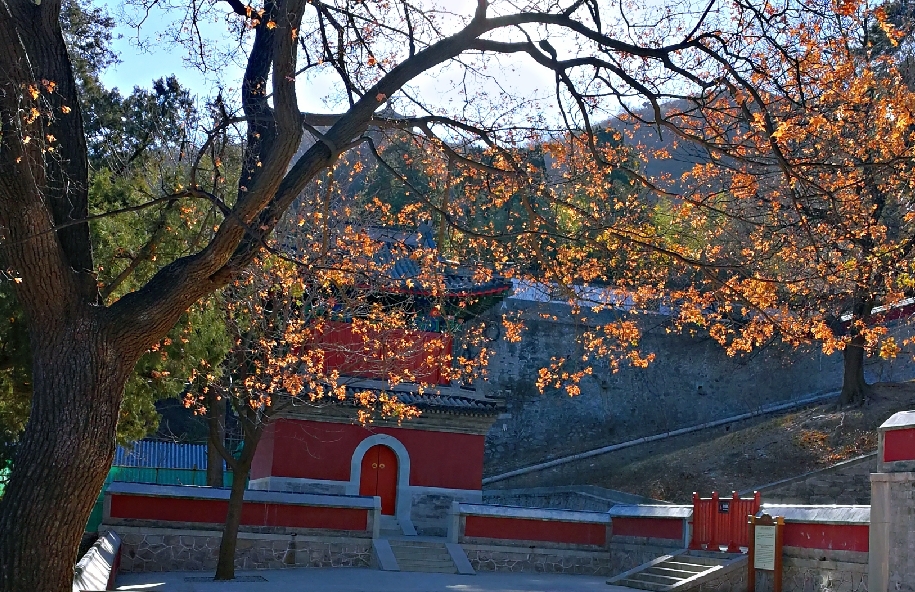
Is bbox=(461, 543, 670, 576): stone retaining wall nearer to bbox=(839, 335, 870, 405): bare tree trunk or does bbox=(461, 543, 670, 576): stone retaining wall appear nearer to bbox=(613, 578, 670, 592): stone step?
bbox=(613, 578, 670, 592): stone step

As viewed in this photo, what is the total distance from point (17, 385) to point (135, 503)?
18.6 ft

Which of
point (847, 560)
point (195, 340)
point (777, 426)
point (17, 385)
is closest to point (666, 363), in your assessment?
point (777, 426)

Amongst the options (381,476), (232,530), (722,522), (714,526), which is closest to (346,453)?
(381,476)

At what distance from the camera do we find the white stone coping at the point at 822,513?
494 inches

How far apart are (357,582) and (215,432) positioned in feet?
12.6

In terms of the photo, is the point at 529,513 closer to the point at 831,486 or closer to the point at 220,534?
the point at 220,534

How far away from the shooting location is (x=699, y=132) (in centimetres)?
752

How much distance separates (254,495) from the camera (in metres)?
17.2

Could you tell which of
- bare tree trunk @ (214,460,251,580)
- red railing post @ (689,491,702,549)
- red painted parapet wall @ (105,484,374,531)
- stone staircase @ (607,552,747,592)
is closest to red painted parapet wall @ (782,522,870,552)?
stone staircase @ (607,552,747,592)

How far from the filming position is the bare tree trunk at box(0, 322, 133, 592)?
5.42 meters

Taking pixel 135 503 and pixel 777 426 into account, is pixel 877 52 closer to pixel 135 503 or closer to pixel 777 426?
pixel 777 426

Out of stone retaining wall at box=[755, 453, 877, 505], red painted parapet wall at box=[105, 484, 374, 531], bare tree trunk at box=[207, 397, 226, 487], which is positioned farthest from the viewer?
stone retaining wall at box=[755, 453, 877, 505]

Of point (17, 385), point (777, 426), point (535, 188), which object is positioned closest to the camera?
point (535, 188)

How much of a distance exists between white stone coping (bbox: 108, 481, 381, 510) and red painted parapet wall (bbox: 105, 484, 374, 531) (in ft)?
0.06
